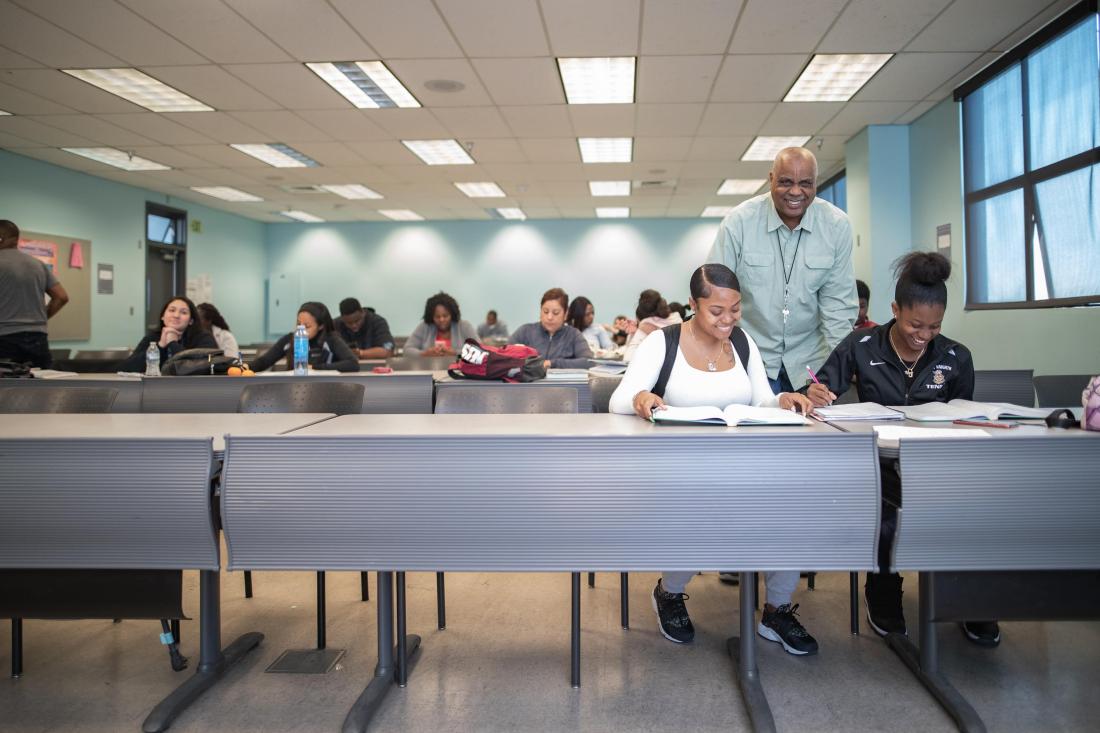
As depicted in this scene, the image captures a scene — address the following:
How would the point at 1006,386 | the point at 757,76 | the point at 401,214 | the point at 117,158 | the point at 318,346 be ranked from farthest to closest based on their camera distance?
the point at 401,214
the point at 117,158
the point at 757,76
the point at 318,346
the point at 1006,386

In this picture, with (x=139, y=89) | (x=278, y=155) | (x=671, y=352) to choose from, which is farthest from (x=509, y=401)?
(x=278, y=155)

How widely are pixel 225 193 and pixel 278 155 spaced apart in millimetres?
2745

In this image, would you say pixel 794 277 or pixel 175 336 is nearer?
pixel 794 277

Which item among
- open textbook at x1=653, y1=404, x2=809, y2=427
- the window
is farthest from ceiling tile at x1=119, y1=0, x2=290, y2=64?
the window

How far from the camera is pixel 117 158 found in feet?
26.9

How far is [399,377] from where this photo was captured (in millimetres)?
3611

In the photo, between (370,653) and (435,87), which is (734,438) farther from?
(435,87)

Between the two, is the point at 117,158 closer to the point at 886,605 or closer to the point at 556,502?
the point at 556,502

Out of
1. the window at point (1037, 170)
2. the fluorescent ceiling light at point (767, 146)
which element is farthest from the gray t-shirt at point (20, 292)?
the window at point (1037, 170)

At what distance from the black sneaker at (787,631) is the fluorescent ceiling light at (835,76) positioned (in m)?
4.38

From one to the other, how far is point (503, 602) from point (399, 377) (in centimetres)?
144

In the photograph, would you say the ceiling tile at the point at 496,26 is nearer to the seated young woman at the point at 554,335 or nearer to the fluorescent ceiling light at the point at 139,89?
the seated young woman at the point at 554,335

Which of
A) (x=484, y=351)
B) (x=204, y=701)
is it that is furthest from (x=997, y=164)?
(x=204, y=701)

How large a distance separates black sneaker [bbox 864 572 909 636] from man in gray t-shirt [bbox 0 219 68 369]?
5.00 meters
